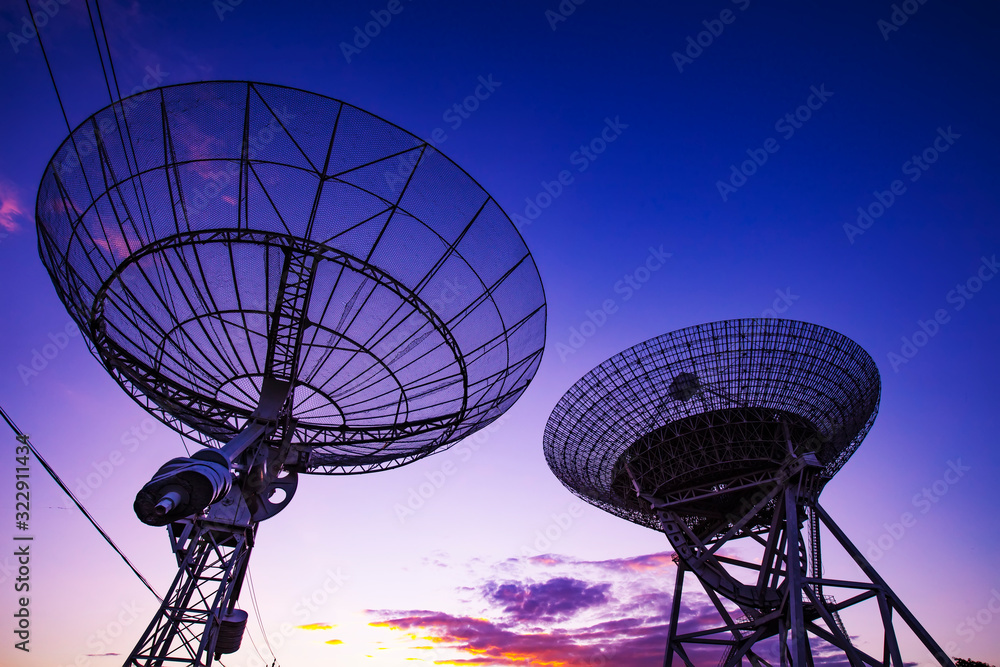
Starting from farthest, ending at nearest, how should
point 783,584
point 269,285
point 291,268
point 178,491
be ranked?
1. point 783,584
2. point 269,285
3. point 291,268
4. point 178,491

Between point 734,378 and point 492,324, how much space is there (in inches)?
532

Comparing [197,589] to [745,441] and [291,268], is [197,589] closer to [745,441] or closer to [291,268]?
[291,268]

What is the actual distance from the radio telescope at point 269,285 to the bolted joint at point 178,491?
8.58 ft

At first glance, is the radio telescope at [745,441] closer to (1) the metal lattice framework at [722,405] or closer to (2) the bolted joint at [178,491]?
(1) the metal lattice framework at [722,405]

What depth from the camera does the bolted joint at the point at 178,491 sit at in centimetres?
958

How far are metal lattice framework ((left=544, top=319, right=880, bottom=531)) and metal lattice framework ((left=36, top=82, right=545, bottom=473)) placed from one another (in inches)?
394

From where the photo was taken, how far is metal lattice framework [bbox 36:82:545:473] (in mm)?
14523

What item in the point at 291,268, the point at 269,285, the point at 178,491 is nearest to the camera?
the point at 178,491

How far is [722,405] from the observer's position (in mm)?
26844

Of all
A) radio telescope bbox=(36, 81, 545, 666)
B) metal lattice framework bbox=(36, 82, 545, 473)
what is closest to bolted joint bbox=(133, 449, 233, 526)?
radio telescope bbox=(36, 81, 545, 666)

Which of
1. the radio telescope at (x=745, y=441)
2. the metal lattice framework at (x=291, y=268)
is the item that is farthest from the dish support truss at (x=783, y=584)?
the metal lattice framework at (x=291, y=268)

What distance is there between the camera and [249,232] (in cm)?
1516

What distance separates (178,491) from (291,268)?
7.13 metres

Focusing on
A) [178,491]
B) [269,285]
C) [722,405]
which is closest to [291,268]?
[269,285]
